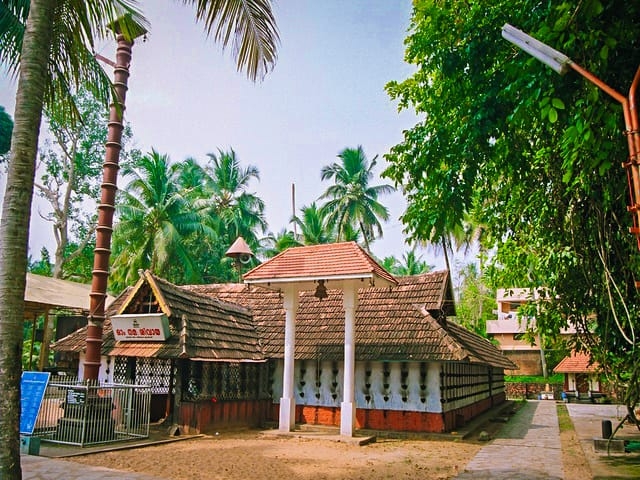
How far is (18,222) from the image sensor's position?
A: 4.70 meters

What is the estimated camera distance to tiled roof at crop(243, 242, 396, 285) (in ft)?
40.3

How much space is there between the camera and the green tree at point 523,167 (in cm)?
574

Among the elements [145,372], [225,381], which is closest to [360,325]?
[225,381]

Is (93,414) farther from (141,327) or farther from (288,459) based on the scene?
(288,459)

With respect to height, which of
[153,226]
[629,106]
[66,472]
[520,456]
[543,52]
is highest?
→ [153,226]

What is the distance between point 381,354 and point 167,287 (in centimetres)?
544

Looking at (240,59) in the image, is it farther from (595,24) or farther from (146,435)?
(146,435)

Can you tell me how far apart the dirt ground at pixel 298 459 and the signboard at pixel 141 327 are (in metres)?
2.42

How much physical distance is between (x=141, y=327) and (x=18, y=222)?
7.83 meters

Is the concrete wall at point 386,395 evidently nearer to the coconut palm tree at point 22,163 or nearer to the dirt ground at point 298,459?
the dirt ground at point 298,459

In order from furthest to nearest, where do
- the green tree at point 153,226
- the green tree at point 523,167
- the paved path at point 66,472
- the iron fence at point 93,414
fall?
the green tree at point 153,226, the iron fence at point 93,414, the paved path at point 66,472, the green tree at point 523,167

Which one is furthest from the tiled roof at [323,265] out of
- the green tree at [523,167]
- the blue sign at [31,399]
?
the blue sign at [31,399]

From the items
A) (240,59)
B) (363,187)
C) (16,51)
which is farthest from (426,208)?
(363,187)

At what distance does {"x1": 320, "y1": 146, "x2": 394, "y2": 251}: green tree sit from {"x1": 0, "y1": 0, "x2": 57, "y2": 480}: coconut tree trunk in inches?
1021
